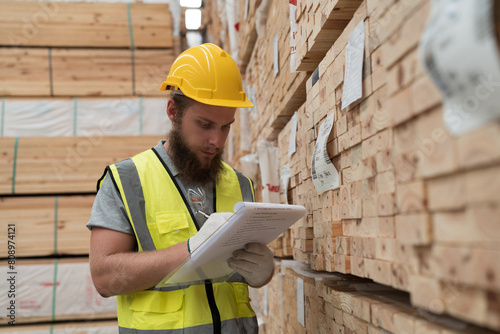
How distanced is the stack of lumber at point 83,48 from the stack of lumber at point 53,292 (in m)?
1.89

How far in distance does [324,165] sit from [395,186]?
64cm

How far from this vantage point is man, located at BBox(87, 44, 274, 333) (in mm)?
1873

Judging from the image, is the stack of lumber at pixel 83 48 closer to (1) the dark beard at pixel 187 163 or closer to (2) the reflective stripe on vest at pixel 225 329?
(1) the dark beard at pixel 187 163

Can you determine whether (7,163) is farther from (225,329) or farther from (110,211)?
(225,329)

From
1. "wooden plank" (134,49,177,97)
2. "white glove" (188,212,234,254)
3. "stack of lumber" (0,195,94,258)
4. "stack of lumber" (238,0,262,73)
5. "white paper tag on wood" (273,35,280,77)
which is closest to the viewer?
"white glove" (188,212,234,254)

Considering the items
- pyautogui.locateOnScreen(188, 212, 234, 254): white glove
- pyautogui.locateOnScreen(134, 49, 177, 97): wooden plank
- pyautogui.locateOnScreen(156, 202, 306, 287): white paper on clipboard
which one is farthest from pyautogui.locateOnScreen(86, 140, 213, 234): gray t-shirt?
pyautogui.locateOnScreen(134, 49, 177, 97): wooden plank

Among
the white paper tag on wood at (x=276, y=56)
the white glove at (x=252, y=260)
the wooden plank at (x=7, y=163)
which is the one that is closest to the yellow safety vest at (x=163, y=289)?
the white glove at (x=252, y=260)

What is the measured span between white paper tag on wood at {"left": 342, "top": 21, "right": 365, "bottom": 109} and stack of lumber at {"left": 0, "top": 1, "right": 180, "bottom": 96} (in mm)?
3876

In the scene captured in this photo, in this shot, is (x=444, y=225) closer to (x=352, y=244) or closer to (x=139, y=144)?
(x=352, y=244)

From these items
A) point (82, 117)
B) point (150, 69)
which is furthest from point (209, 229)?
point (150, 69)

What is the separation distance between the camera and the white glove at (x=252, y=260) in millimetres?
1954

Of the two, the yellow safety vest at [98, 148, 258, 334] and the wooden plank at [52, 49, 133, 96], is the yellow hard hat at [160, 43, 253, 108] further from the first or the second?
the wooden plank at [52, 49, 133, 96]

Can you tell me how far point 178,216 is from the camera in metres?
2.01

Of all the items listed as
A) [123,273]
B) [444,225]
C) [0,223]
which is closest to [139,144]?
[0,223]
